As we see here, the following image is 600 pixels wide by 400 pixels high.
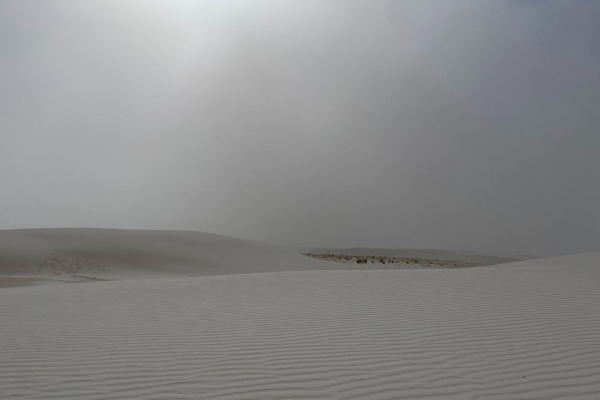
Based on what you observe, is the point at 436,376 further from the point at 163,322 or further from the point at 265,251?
the point at 265,251

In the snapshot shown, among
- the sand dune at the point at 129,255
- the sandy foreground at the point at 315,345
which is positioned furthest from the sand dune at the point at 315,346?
the sand dune at the point at 129,255

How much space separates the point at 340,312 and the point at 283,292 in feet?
9.45

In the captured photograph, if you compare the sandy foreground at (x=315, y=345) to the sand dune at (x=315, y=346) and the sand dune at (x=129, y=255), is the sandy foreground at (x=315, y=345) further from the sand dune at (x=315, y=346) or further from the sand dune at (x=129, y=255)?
the sand dune at (x=129, y=255)

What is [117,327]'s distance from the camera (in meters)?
6.38

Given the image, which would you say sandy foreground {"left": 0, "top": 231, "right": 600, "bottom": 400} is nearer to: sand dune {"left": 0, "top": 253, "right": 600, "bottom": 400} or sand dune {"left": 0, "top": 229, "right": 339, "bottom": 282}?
sand dune {"left": 0, "top": 253, "right": 600, "bottom": 400}

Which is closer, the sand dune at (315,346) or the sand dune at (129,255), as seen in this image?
the sand dune at (315,346)

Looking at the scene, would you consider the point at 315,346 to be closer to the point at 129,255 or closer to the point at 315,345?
the point at 315,345

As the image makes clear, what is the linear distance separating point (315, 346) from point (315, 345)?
0.14 ft

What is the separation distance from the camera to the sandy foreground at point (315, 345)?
378 centimetres

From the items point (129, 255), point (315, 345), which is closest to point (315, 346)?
point (315, 345)

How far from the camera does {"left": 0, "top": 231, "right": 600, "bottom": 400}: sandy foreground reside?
149 inches

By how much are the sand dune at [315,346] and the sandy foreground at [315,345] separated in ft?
0.06

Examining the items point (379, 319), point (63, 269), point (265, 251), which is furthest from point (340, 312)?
point (265, 251)

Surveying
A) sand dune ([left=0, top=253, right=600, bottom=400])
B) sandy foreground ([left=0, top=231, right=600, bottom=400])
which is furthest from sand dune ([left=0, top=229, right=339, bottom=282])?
sand dune ([left=0, top=253, right=600, bottom=400])
